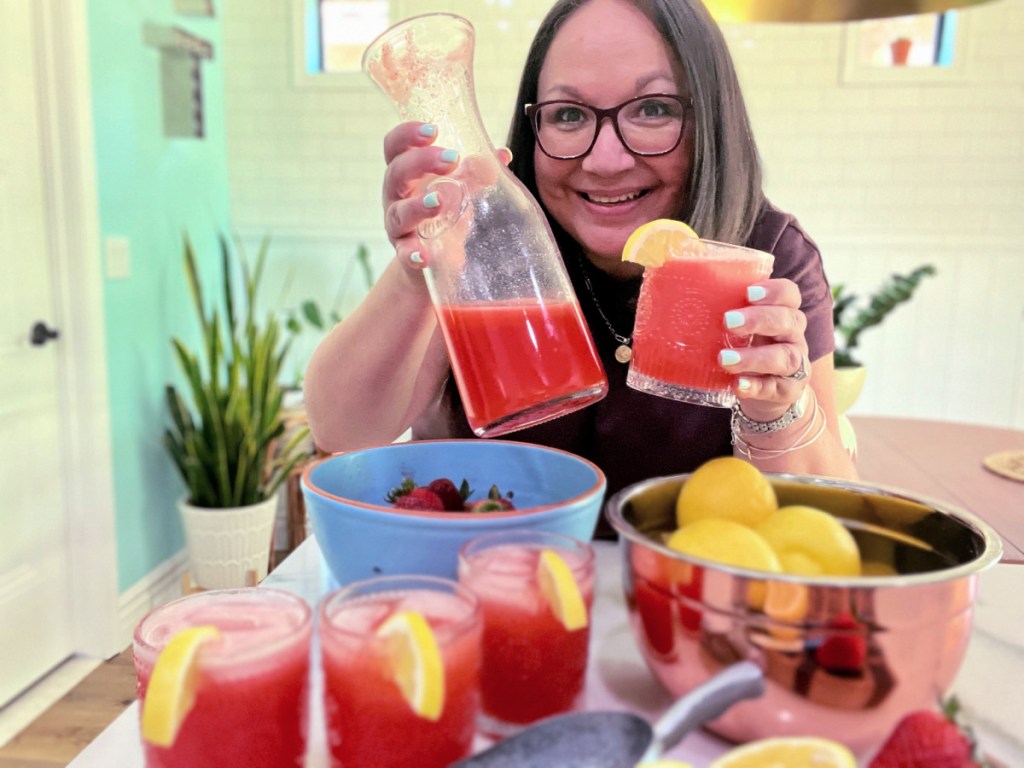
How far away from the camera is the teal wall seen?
Answer: 93.8 inches

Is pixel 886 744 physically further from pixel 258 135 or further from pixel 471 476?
pixel 258 135

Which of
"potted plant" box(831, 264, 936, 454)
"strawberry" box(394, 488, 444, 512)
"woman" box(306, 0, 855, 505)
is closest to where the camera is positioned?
"strawberry" box(394, 488, 444, 512)

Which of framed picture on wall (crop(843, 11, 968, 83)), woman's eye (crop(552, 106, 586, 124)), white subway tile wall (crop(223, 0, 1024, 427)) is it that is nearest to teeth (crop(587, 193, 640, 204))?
woman's eye (crop(552, 106, 586, 124))

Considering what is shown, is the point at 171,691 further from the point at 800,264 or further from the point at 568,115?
the point at 800,264

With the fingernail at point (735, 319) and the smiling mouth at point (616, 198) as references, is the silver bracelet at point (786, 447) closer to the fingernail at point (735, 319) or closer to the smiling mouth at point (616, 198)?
the fingernail at point (735, 319)

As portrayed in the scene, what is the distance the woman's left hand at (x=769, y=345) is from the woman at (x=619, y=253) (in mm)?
50

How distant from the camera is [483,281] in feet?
2.89

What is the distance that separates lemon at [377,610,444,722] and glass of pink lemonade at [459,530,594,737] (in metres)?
0.07

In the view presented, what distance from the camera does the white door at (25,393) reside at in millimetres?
2072

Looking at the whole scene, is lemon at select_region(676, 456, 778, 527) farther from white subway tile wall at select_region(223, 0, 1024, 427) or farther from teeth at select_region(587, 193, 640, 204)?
white subway tile wall at select_region(223, 0, 1024, 427)

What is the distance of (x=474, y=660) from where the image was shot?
493 millimetres

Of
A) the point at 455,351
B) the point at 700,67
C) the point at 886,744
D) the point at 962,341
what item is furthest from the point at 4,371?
the point at 962,341

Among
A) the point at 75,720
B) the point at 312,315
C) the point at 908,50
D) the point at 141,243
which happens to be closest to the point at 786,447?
the point at 75,720

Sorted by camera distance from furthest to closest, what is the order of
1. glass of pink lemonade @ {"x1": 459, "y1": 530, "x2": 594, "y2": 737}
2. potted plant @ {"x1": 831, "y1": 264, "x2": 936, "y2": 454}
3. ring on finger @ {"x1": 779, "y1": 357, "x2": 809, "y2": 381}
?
1. potted plant @ {"x1": 831, "y1": 264, "x2": 936, "y2": 454}
2. ring on finger @ {"x1": 779, "y1": 357, "x2": 809, "y2": 381}
3. glass of pink lemonade @ {"x1": 459, "y1": 530, "x2": 594, "y2": 737}
